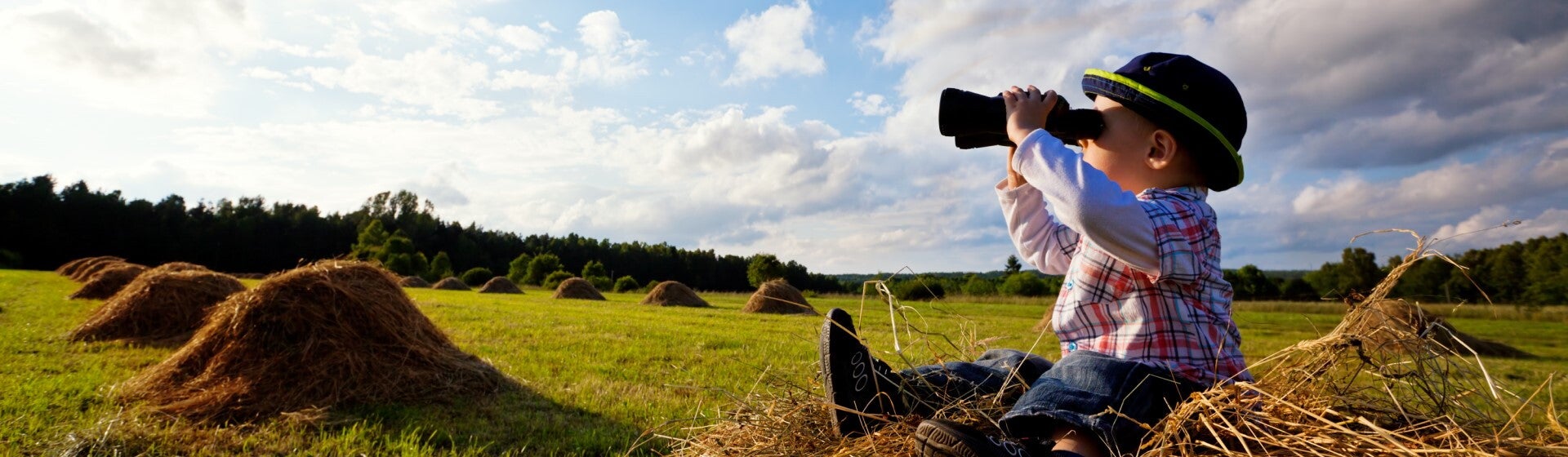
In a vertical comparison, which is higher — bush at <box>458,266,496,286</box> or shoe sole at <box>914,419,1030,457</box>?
bush at <box>458,266,496,286</box>

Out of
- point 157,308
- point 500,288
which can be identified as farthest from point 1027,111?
point 500,288

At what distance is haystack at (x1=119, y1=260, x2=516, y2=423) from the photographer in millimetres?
4453

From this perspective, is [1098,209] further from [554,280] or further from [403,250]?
[403,250]

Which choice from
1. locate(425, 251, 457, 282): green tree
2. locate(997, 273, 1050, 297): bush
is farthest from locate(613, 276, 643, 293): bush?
locate(997, 273, 1050, 297): bush

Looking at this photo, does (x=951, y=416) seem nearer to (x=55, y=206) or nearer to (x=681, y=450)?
(x=681, y=450)

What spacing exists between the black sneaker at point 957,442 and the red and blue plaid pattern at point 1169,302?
47 cm

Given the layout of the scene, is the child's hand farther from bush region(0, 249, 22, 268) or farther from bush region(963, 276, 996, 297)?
bush region(0, 249, 22, 268)

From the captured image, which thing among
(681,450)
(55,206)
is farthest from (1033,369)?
(55,206)

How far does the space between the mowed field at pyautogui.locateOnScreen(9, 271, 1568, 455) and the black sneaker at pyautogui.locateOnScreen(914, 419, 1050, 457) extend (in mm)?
404

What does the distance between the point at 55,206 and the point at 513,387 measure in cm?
8449

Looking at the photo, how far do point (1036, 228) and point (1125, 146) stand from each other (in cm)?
46

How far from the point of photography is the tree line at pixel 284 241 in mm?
58969

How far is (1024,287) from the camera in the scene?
1480 inches

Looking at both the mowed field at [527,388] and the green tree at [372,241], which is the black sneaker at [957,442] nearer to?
the mowed field at [527,388]
